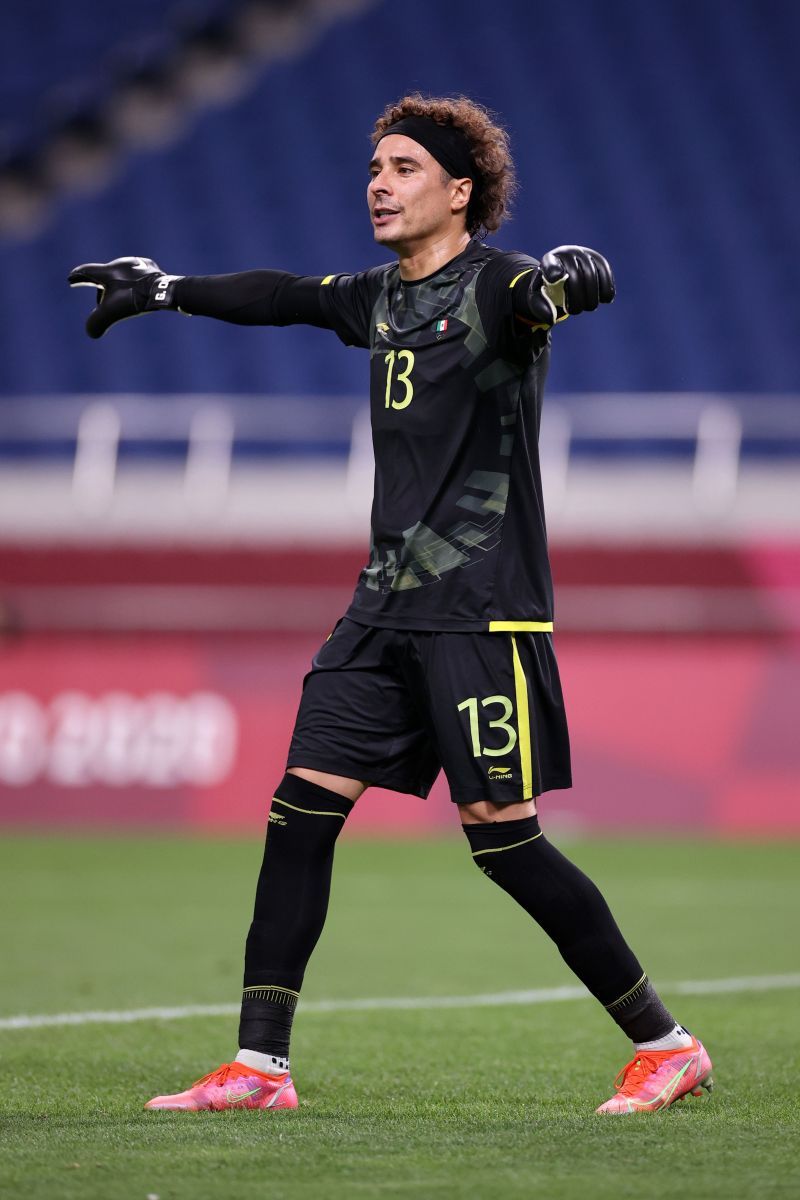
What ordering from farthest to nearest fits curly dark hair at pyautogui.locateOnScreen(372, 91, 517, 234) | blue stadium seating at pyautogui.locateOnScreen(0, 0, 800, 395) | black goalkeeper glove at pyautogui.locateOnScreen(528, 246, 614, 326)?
blue stadium seating at pyautogui.locateOnScreen(0, 0, 800, 395)
curly dark hair at pyautogui.locateOnScreen(372, 91, 517, 234)
black goalkeeper glove at pyautogui.locateOnScreen(528, 246, 614, 326)

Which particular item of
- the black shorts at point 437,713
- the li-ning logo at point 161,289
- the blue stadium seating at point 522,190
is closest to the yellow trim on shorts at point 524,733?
the black shorts at point 437,713

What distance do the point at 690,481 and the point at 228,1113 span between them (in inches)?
440

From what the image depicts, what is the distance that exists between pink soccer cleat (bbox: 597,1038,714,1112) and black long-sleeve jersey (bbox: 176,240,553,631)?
39.5 inches

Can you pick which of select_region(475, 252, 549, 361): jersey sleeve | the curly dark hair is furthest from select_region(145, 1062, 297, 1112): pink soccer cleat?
the curly dark hair

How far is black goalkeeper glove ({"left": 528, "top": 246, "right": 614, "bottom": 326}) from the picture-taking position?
12.3 ft

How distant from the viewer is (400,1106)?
408cm

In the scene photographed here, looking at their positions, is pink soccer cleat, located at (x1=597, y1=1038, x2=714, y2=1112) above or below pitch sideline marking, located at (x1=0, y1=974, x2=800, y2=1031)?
above

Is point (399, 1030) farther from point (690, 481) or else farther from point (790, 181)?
point (790, 181)

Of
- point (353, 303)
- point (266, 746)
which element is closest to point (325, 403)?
point (266, 746)

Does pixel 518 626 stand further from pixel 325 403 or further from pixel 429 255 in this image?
pixel 325 403

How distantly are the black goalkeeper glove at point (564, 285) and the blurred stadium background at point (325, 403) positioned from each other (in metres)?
8.37

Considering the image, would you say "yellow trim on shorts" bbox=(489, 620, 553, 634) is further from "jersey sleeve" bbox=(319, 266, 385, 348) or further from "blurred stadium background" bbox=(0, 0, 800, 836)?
"blurred stadium background" bbox=(0, 0, 800, 836)

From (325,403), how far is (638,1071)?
12966 millimetres

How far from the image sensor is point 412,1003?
5863 mm
